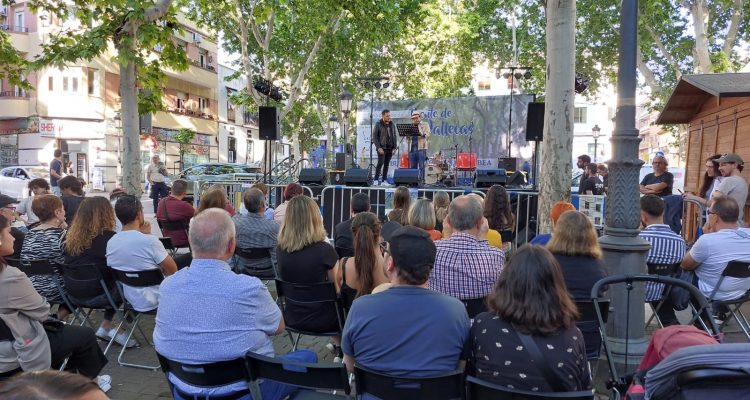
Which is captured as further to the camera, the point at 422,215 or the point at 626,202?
the point at 422,215

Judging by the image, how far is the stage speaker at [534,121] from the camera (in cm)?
1043

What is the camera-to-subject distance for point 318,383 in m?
2.43

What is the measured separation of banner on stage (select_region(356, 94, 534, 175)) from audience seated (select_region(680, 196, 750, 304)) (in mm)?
11076

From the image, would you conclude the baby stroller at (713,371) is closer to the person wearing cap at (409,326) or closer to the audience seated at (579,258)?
the person wearing cap at (409,326)

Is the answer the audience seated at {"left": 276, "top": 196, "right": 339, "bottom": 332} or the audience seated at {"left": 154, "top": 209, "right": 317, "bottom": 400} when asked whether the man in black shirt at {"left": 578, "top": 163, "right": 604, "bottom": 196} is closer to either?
the audience seated at {"left": 276, "top": 196, "right": 339, "bottom": 332}

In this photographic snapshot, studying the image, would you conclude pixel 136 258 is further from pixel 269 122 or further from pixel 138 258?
pixel 269 122

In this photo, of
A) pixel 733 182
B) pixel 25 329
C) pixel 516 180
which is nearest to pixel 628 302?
pixel 25 329

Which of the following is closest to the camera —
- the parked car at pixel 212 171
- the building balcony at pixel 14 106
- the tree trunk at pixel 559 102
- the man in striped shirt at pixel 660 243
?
the man in striped shirt at pixel 660 243

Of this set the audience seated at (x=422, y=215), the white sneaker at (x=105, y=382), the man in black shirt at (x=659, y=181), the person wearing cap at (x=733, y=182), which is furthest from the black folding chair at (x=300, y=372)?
the man in black shirt at (x=659, y=181)

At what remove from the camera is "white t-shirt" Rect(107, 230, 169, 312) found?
4.55 m

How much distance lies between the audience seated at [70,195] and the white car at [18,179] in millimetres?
15860

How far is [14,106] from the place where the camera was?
99.0 ft

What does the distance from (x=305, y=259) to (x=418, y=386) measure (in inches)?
78.4

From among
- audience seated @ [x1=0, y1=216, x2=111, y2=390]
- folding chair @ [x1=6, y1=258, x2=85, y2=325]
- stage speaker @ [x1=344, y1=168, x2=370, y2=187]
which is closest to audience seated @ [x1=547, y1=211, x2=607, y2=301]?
audience seated @ [x1=0, y1=216, x2=111, y2=390]
